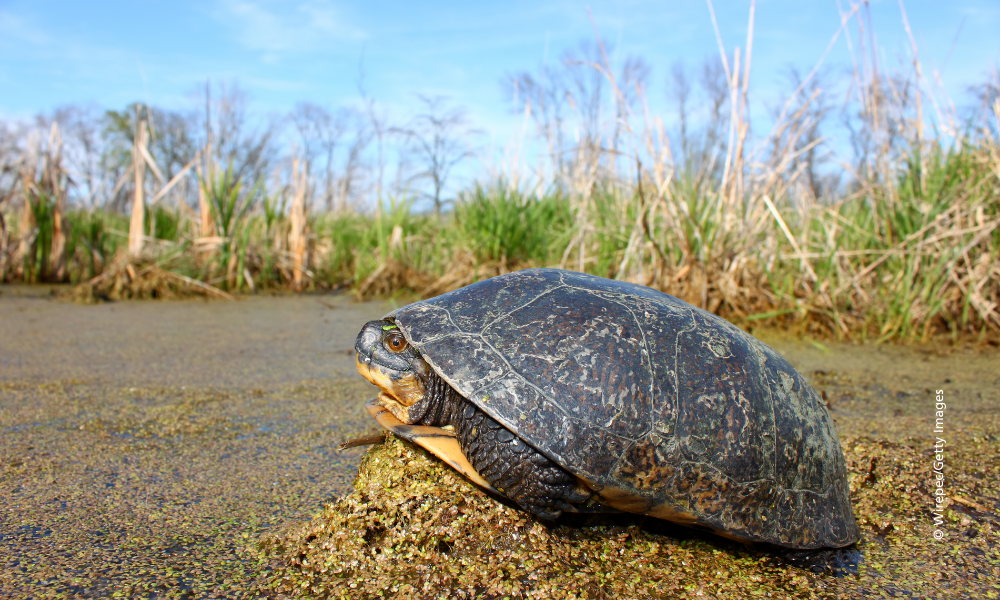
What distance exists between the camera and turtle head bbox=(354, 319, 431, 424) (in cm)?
153

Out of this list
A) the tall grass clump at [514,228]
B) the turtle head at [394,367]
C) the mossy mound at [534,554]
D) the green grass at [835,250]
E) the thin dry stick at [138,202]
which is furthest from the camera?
the thin dry stick at [138,202]

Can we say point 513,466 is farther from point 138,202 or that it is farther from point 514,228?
point 138,202

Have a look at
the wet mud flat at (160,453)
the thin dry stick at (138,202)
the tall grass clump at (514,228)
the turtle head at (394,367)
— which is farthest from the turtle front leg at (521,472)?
the thin dry stick at (138,202)

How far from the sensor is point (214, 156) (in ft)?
19.6

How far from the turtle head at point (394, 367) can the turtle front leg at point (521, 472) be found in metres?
0.24

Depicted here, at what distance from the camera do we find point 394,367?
1552 millimetres

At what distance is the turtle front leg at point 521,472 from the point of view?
1328 mm

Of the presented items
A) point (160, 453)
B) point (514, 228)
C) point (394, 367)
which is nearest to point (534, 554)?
point (394, 367)

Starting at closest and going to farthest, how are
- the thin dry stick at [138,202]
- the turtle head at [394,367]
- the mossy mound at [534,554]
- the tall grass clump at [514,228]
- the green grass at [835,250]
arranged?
the mossy mound at [534,554] < the turtle head at [394,367] < the green grass at [835,250] < the tall grass clump at [514,228] < the thin dry stick at [138,202]

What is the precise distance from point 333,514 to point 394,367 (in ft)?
1.25

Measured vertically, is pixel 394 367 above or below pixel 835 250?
below

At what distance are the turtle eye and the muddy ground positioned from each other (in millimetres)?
270

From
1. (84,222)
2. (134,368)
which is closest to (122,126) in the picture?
(84,222)

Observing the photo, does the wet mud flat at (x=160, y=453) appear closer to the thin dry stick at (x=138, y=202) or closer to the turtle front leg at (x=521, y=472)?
the turtle front leg at (x=521, y=472)
